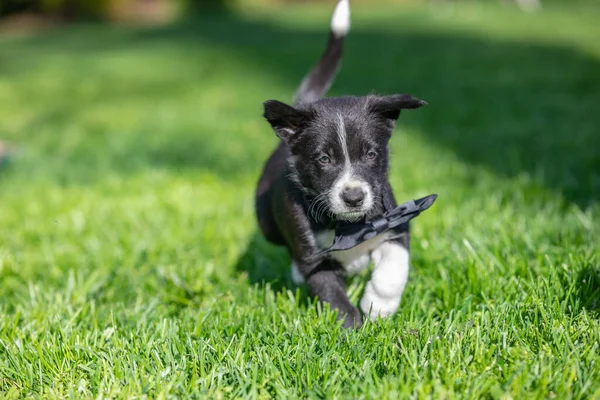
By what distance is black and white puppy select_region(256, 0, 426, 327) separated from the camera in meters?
3.12

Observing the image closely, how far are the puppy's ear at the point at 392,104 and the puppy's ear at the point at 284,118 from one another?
1.12ft

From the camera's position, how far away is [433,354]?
8.82 feet

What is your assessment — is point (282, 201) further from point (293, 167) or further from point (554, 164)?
point (554, 164)

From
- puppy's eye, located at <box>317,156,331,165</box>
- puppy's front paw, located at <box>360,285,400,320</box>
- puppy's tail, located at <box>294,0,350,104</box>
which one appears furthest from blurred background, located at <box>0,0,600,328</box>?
puppy's tail, located at <box>294,0,350,104</box>

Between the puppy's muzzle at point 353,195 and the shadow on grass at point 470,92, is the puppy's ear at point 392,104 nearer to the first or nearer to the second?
the puppy's muzzle at point 353,195

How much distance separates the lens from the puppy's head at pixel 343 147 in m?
3.06

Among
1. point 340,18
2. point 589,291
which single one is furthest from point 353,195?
point 340,18

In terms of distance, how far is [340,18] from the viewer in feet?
13.7

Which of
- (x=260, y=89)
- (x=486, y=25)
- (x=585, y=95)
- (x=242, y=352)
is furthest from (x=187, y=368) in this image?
(x=486, y=25)

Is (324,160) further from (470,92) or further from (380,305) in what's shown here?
(470,92)

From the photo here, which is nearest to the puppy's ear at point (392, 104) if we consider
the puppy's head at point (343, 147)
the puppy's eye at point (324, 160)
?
the puppy's head at point (343, 147)

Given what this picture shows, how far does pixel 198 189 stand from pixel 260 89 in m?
4.98

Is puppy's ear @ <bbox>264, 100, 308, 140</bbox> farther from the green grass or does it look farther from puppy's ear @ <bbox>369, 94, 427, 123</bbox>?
the green grass

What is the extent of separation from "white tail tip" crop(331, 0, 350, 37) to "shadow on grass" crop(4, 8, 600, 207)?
6.84ft
